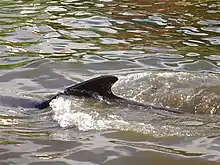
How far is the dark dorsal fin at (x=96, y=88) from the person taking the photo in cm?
527

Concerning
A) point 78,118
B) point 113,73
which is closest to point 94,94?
point 78,118

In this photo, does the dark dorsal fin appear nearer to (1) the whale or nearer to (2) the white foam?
(1) the whale

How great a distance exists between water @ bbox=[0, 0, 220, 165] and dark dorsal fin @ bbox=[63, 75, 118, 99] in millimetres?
90

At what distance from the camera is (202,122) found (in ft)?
16.7

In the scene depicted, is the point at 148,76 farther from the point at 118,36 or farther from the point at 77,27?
the point at 77,27

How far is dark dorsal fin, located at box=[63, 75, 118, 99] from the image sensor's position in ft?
17.3

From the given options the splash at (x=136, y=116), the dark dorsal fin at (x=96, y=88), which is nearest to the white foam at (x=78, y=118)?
the splash at (x=136, y=116)

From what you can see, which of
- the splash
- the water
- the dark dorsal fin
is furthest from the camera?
the dark dorsal fin

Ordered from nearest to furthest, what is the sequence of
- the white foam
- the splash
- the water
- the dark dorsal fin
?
the water, the splash, the white foam, the dark dorsal fin

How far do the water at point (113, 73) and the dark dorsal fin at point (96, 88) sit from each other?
0.09 meters

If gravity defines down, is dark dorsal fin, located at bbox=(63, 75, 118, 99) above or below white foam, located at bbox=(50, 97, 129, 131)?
Result: above

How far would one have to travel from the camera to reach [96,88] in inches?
214

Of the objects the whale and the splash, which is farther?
the whale

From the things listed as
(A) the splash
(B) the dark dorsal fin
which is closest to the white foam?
(A) the splash
